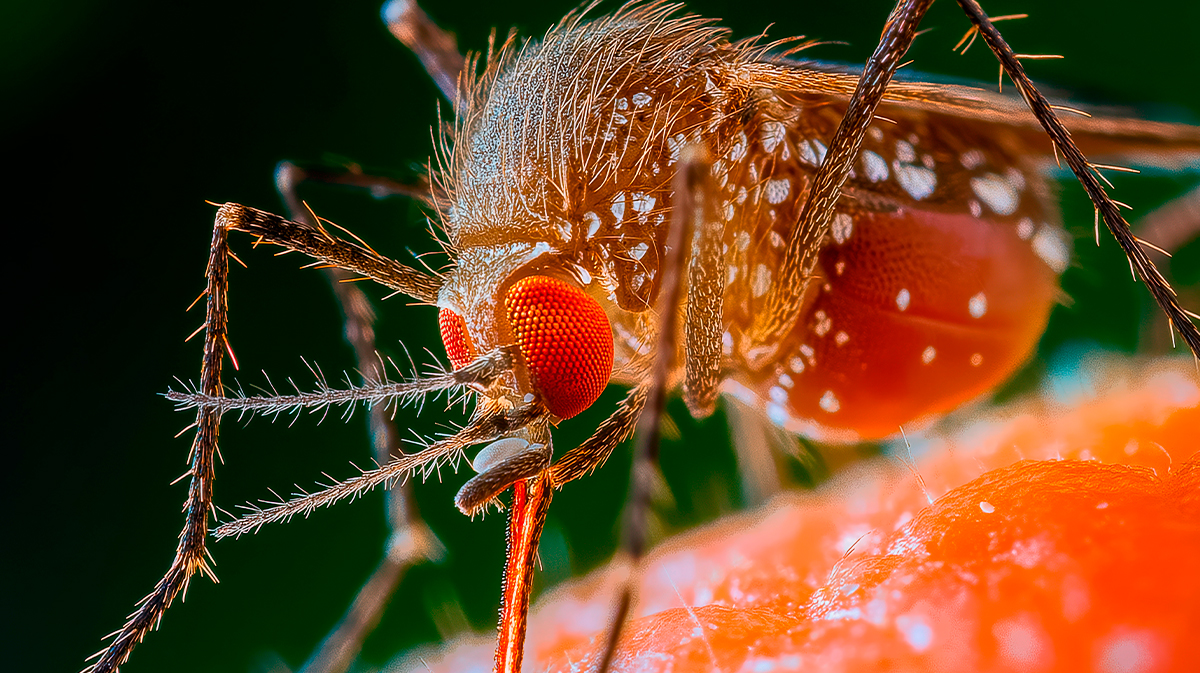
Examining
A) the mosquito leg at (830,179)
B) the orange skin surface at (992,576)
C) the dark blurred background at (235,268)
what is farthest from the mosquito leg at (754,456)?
the mosquito leg at (830,179)

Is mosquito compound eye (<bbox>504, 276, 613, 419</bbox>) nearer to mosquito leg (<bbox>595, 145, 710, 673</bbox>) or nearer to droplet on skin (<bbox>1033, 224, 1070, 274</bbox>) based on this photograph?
mosquito leg (<bbox>595, 145, 710, 673</bbox>)

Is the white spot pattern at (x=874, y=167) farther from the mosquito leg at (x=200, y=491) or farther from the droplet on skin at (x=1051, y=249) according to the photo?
the mosquito leg at (x=200, y=491)

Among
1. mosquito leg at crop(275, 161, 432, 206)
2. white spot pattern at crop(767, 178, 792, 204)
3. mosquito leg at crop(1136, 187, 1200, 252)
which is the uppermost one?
mosquito leg at crop(275, 161, 432, 206)

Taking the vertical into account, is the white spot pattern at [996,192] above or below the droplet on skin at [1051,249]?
above

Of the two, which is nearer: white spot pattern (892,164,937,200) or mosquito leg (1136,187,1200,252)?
white spot pattern (892,164,937,200)

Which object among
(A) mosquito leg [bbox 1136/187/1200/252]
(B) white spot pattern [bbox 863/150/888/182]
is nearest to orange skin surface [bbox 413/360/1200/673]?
(A) mosquito leg [bbox 1136/187/1200/252]

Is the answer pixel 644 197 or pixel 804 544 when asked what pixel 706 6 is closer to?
pixel 644 197
